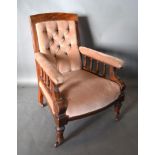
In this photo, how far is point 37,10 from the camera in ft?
5.93

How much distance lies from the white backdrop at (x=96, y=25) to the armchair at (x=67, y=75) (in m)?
0.23

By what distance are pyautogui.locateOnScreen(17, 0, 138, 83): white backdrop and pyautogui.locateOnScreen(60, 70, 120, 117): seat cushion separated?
25.7 inches

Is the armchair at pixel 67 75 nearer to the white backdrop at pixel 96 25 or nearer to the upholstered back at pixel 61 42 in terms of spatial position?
the upholstered back at pixel 61 42

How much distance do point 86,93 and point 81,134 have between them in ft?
1.35

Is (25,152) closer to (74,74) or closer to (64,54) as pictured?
(74,74)

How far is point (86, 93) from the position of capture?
127cm

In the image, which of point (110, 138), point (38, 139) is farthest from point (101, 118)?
point (38, 139)

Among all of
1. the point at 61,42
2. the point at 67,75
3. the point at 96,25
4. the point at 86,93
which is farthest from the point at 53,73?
the point at 96,25

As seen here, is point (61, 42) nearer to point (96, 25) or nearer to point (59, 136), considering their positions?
point (96, 25)

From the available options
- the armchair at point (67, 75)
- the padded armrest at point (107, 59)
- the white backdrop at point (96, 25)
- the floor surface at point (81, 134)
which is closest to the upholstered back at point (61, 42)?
the armchair at point (67, 75)

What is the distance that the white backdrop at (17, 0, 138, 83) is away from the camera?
1.81 m

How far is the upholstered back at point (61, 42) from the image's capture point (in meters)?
1.56

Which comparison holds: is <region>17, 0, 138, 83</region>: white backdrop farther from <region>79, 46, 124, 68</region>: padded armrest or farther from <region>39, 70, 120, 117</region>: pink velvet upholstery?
<region>39, 70, 120, 117</region>: pink velvet upholstery

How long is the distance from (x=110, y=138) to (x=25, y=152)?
0.67 m
